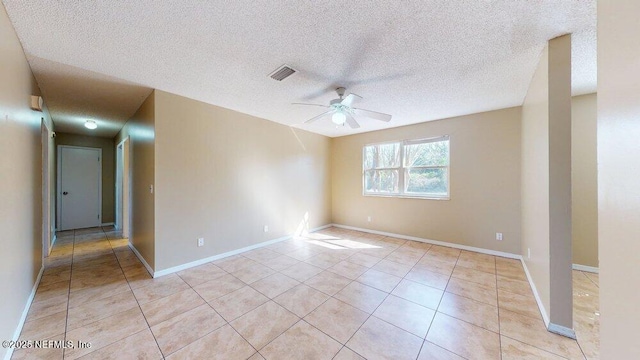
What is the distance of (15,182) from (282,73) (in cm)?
245

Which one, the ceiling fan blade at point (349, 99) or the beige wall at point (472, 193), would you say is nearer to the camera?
the ceiling fan blade at point (349, 99)

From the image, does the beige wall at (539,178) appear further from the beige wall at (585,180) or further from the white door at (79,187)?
the white door at (79,187)

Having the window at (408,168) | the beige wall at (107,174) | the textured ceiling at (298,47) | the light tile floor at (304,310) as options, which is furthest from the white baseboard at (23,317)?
the window at (408,168)

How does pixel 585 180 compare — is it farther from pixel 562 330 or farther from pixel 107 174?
pixel 107 174

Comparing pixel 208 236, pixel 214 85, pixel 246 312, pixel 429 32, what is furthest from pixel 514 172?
pixel 208 236

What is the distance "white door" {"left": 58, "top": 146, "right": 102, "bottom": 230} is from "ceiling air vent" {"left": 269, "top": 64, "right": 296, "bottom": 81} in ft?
20.6

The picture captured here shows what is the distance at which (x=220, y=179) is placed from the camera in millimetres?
3521

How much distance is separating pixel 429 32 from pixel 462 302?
259cm

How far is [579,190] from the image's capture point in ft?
9.89

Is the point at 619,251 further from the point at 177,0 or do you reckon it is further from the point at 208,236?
the point at 208,236

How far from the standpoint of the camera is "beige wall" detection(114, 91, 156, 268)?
2926mm

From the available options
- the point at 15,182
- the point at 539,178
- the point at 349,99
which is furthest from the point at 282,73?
the point at 539,178

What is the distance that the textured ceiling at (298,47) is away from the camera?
→ 5.03 ft

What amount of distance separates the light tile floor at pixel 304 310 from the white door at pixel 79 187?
2764 millimetres
